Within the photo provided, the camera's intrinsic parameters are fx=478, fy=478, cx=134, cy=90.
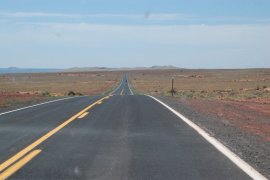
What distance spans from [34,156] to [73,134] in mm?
3103

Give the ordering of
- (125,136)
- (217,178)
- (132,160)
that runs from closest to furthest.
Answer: (217,178) < (132,160) < (125,136)

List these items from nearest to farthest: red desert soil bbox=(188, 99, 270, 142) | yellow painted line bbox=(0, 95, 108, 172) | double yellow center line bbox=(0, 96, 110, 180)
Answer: double yellow center line bbox=(0, 96, 110, 180) < yellow painted line bbox=(0, 95, 108, 172) < red desert soil bbox=(188, 99, 270, 142)

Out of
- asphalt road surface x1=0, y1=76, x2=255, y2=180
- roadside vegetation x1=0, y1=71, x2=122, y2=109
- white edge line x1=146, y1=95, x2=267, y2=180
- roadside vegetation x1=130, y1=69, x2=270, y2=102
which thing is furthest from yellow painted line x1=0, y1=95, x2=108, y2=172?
roadside vegetation x1=130, y1=69, x2=270, y2=102

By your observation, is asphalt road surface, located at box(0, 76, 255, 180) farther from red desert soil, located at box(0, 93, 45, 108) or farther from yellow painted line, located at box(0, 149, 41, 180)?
red desert soil, located at box(0, 93, 45, 108)

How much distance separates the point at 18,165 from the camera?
7734 millimetres

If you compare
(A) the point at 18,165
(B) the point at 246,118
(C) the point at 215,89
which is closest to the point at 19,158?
(A) the point at 18,165

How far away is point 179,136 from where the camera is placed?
1145cm

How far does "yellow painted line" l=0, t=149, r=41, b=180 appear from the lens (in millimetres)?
6995

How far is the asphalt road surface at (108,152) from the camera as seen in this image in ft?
23.6

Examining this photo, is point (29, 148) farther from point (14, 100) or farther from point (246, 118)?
point (14, 100)

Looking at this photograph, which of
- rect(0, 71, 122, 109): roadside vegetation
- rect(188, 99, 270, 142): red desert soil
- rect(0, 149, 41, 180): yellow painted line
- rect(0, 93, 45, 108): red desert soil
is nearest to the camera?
rect(0, 149, 41, 180): yellow painted line

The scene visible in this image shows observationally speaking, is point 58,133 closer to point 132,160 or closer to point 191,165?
point 132,160

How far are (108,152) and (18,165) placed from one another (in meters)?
1.92

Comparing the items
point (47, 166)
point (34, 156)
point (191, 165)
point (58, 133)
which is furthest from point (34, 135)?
point (191, 165)
